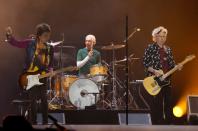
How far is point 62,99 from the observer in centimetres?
813

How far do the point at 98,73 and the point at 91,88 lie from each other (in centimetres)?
33

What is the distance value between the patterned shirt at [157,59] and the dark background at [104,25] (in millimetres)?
461

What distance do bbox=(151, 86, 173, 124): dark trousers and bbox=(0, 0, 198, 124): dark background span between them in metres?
0.66

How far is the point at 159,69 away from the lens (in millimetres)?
8109

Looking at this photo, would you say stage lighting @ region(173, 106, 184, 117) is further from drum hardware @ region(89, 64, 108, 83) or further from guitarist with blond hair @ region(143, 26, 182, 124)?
drum hardware @ region(89, 64, 108, 83)

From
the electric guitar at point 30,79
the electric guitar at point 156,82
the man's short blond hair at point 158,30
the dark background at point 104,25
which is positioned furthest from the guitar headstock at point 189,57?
the electric guitar at point 30,79

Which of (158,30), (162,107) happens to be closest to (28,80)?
(162,107)

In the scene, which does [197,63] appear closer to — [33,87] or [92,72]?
[92,72]

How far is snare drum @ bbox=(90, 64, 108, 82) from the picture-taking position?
8.16m

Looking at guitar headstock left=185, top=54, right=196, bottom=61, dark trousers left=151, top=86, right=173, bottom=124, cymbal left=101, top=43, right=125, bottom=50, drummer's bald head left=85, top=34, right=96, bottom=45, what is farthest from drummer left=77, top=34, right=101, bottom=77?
guitar headstock left=185, top=54, right=196, bottom=61

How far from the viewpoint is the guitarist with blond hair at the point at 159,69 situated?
26.7ft

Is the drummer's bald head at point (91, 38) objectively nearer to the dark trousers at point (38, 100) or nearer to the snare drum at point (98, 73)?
the snare drum at point (98, 73)

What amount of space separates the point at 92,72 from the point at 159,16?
1.83m

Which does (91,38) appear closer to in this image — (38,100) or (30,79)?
(30,79)
